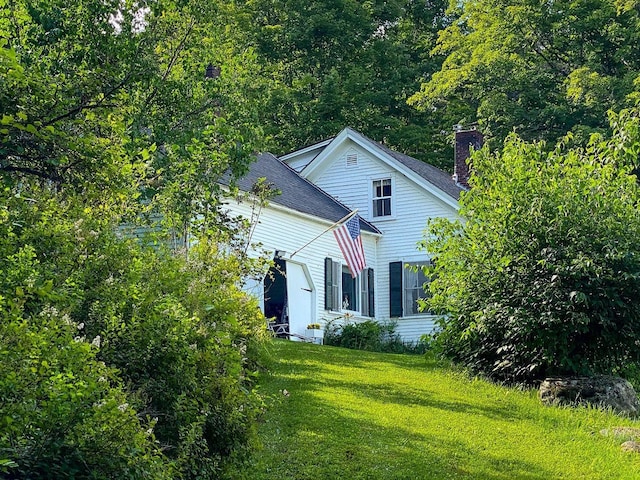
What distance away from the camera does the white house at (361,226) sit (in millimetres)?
21422

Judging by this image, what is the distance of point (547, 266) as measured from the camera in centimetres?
1232

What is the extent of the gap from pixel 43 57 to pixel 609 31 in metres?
23.1

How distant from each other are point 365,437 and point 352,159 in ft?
53.2

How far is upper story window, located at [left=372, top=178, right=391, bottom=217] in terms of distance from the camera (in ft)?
79.8

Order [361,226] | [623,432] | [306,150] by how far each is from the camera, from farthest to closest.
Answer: [306,150], [361,226], [623,432]

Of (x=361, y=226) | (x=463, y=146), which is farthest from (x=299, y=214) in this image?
(x=463, y=146)

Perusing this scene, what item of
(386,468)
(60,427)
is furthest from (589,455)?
(60,427)

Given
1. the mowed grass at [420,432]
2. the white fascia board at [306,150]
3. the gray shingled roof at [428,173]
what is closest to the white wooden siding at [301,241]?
the gray shingled roof at [428,173]

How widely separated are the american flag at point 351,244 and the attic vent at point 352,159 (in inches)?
193

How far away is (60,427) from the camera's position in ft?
14.9

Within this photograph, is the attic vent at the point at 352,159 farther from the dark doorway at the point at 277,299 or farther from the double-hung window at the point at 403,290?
the dark doorway at the point at 277,299

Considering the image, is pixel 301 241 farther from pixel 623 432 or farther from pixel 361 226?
pixel 623 432

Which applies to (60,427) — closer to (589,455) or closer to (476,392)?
(589,455)

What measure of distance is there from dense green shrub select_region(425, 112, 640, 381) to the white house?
787 cm
